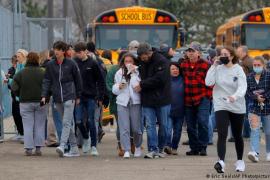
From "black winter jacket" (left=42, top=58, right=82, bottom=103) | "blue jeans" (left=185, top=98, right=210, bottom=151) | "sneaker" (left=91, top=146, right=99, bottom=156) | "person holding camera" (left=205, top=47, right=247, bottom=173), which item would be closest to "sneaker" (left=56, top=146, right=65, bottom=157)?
"sneaker" (left=91, top=146, right=99, bottom=156)

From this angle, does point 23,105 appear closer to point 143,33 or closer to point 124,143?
point 124,143

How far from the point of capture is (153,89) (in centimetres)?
1555

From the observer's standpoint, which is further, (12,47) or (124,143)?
(12,47)

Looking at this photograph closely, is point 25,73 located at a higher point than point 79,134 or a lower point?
higher

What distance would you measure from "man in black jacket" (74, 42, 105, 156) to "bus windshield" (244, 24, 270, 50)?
14475 millimetres

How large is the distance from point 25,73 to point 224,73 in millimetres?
3975

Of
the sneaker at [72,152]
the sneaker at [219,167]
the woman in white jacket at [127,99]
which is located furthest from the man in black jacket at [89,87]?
the sneaker at [219,167]

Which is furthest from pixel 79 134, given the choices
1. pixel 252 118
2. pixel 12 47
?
pixel 12 47

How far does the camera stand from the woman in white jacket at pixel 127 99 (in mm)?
15664

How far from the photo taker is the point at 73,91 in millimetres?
15602

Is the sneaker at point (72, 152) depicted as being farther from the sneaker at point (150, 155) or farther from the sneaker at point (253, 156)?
the sneaker at point (253, 156)

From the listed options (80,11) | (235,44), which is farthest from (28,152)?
(80,11)

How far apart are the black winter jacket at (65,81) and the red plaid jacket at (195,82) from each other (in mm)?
1775

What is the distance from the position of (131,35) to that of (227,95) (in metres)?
14.9
